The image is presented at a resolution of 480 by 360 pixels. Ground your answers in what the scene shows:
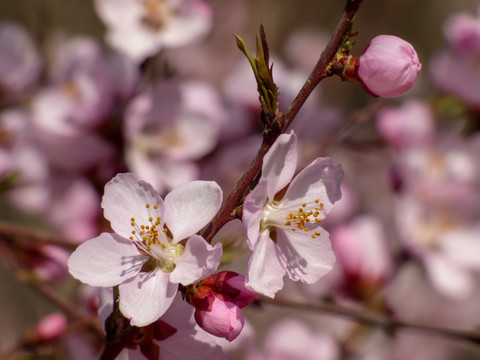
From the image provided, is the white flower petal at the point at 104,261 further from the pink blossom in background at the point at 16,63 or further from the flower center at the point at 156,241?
the pink blossom in background at the point at 16,63

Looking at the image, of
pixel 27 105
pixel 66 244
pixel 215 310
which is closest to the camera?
pixel 215 310

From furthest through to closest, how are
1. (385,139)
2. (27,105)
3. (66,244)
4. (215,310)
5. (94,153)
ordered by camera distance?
(27,105) → (385,139) → (94,153) → (66,244) → (215,310)

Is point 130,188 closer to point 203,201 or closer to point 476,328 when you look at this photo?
point 203,201

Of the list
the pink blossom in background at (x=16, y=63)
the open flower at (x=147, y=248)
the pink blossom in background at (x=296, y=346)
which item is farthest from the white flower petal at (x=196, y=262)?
the pink blossom in background at (x=16, y=63)

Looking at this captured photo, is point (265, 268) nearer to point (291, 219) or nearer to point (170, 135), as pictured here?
point (291, 219)

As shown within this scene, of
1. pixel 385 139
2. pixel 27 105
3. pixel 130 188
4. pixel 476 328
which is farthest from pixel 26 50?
pixel 476 328

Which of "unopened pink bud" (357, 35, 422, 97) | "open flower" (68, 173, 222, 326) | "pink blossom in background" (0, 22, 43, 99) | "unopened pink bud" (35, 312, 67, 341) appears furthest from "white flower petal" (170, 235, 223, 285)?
"pink blossom in background" (0, 22, 43, 99)
